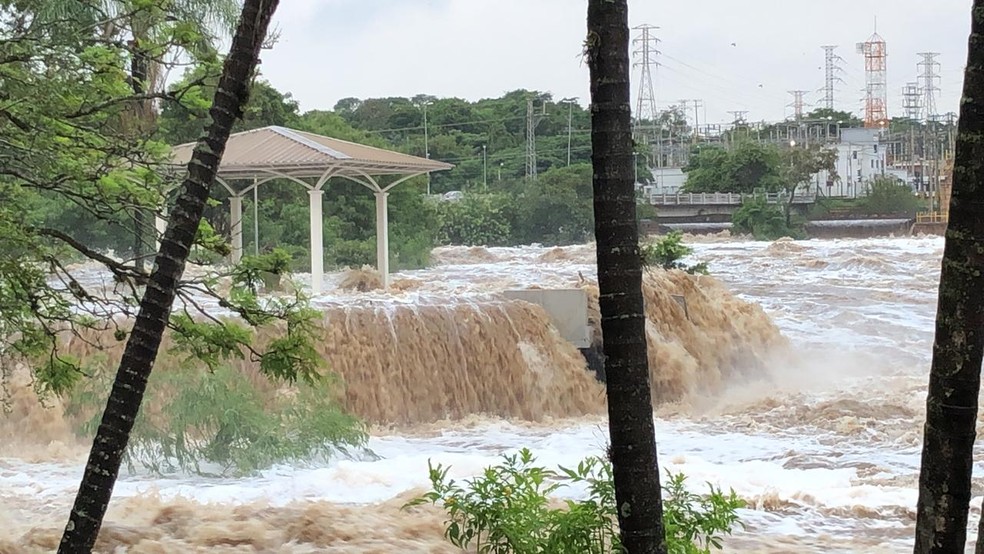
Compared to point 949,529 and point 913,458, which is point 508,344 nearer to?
point 913,458

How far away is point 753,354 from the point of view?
1062 centimetres

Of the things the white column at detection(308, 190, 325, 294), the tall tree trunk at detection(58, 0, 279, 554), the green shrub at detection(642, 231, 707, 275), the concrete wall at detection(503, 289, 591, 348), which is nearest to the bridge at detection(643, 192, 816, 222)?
the green shrub at detection(642, 231, 707, 275)

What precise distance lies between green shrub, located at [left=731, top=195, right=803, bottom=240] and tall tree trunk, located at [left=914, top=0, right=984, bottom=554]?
1641 centimetres

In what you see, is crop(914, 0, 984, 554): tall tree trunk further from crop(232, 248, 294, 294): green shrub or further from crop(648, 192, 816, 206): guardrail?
crop(648, 192, 816, 206): guardrail

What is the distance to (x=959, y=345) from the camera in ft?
5.26

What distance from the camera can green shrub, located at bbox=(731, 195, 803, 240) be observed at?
17.7 meters

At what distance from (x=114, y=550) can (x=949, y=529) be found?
326 centimetres

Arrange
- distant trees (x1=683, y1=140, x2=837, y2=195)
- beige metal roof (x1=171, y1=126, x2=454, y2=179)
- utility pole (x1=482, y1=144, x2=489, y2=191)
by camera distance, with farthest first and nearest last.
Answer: distant trees (x1=683, y1=140, x2=837, y2=195)
utility pole (x1=482, y1=144, x2=489, y2=191)
beige metal roof (x1=171, y1=126, x2=454, y2=179)

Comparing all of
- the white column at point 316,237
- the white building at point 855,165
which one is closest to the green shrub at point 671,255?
the white column at point 316,237

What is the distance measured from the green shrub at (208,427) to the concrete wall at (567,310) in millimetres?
3120

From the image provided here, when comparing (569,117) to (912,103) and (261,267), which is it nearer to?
(912,103)

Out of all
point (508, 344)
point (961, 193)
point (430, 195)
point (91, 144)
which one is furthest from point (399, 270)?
point (961, 193)

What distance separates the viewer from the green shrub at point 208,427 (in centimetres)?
596

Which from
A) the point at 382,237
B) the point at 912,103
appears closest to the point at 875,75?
the point at 912,103
